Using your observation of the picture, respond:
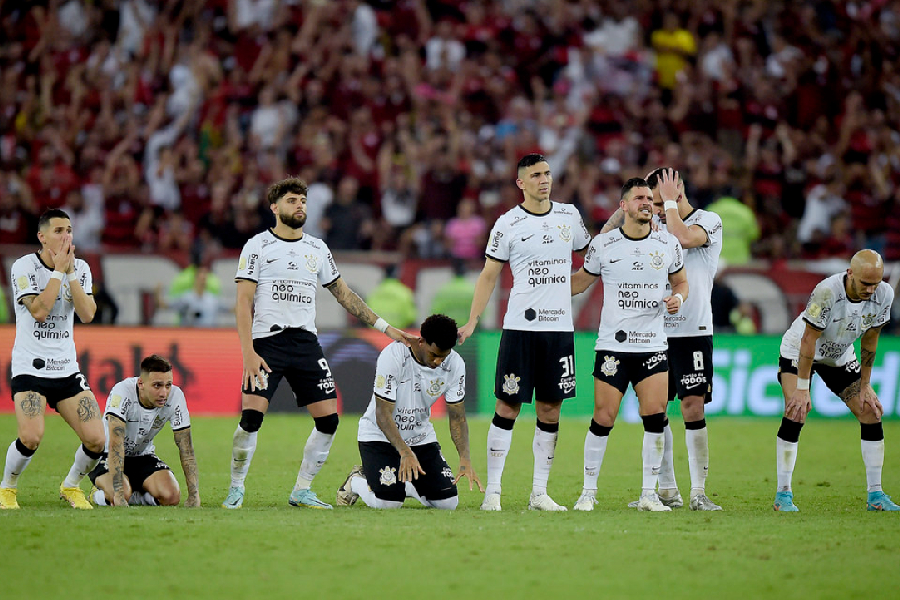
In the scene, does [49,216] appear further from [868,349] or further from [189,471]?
[868,349]

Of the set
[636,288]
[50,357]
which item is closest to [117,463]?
[50,357]

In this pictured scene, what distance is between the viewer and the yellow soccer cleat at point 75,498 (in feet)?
33.5

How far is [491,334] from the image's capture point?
1914 centimetres

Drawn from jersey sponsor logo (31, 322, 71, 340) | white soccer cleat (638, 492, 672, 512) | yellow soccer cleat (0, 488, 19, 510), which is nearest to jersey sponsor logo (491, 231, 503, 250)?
white soccer cleat (638, 492, 672, 512)

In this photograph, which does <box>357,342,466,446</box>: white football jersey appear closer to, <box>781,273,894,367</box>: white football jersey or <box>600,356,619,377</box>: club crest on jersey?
<box>600,356,619,377</box>: club crest on jersey

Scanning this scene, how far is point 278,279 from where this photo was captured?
400 inches

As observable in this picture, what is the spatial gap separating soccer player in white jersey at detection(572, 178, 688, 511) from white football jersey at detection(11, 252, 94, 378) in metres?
4.59

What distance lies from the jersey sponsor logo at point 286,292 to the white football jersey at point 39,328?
1675 millimetres

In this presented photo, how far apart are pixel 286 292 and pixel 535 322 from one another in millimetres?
2155

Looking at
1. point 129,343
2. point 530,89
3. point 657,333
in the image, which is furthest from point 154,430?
point 530,89

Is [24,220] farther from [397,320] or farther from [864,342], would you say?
[864,342]

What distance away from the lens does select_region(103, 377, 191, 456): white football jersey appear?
10453 millimetres

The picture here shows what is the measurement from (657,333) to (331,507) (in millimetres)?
3221

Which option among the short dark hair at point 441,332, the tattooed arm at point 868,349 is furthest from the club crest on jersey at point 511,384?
the tattooed arm at point 868,349
